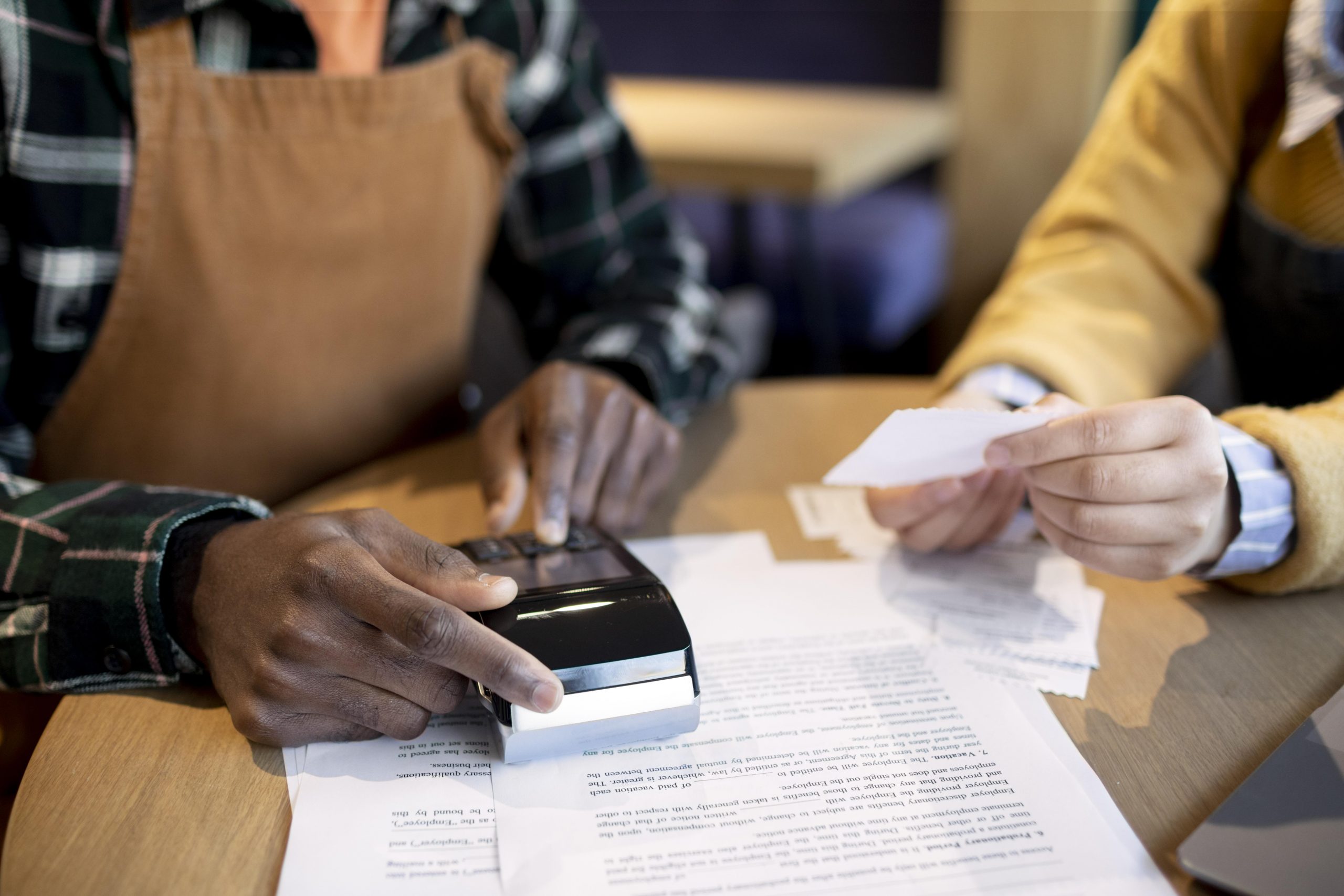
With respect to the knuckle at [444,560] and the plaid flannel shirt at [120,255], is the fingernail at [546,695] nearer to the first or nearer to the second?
the knuckle at [444,560]

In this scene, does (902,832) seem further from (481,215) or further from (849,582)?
(481,215)

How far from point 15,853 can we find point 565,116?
30.7 inches

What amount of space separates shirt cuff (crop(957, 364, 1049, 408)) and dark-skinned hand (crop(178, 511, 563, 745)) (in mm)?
419

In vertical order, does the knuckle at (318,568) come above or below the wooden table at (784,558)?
above

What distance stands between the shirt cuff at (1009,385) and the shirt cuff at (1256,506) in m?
0.16

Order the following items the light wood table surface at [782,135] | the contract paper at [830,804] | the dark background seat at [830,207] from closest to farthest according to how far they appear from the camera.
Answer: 1. the contract paper at [830,804]
2. the light wood table surface at [782,135]
3. the dark background seat at [830,207]

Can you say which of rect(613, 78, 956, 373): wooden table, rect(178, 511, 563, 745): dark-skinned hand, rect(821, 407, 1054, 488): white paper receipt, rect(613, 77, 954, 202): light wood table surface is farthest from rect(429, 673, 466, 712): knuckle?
rect(613, 78, 956, 373): wooden table

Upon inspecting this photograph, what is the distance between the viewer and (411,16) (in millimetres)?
826

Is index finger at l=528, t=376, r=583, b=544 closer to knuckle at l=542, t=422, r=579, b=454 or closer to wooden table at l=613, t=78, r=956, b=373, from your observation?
knuckle at l=542, t=422, r=579, b=454

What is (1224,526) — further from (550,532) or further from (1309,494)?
(550,532)

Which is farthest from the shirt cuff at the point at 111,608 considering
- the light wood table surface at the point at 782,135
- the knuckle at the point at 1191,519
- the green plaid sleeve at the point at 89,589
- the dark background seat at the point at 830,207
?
the dark background seat at the point at 830,207

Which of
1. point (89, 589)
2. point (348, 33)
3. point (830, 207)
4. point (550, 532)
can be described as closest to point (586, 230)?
point (348, 33)

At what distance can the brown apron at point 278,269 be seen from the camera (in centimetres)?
71

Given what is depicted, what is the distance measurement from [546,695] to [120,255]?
50 centimetres
